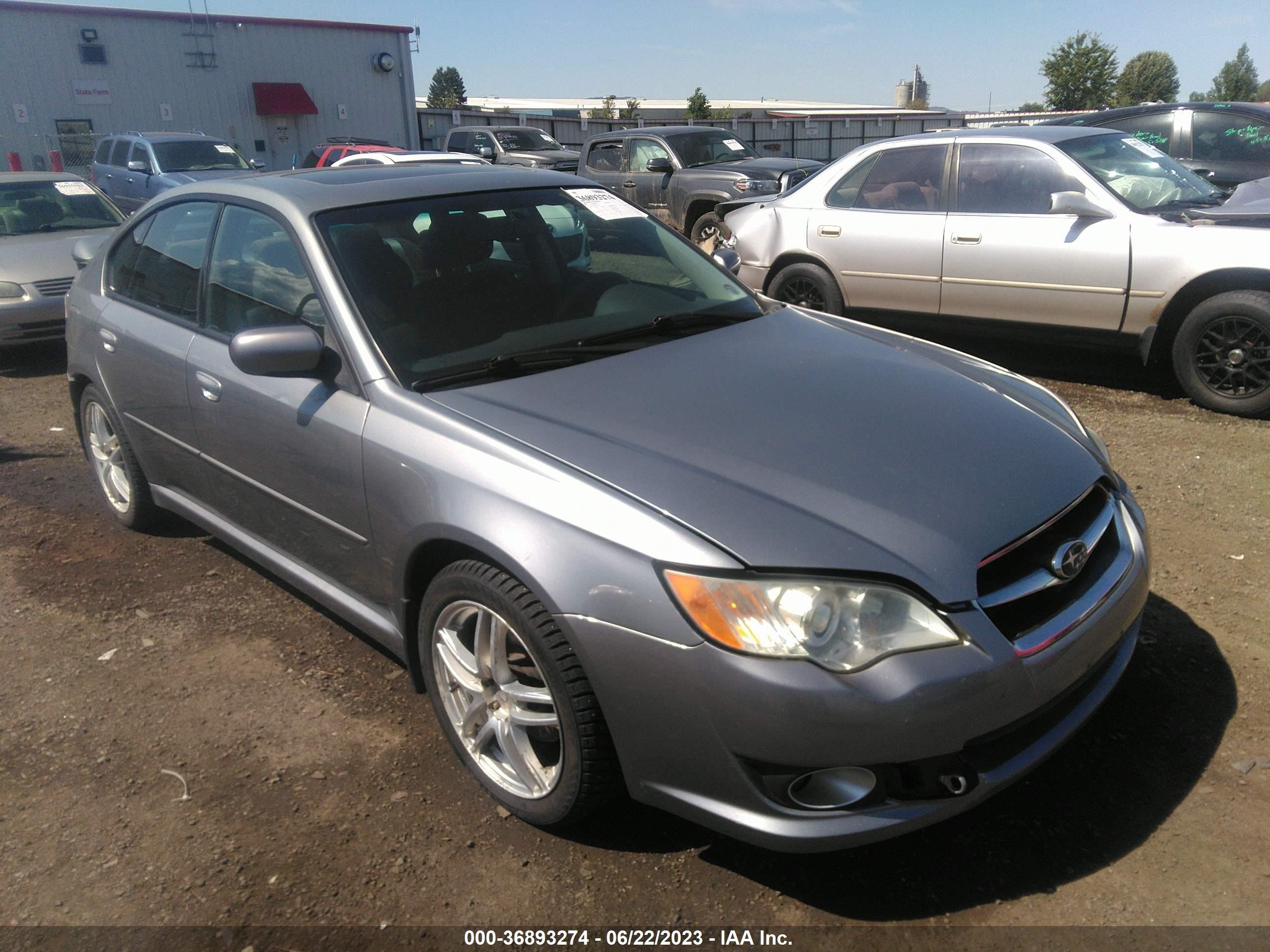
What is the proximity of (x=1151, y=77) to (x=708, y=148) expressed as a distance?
273ft

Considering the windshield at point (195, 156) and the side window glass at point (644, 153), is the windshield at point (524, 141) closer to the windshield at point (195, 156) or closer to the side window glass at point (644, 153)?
the windshield at point (195, 156)

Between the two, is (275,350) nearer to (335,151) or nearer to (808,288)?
(808,288)

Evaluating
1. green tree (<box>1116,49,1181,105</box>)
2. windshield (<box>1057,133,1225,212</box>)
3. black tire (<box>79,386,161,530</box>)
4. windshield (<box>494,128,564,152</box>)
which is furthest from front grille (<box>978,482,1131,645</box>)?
green tree (<box>1116,49,1181,105</box>)

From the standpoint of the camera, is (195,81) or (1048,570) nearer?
(1048,570)

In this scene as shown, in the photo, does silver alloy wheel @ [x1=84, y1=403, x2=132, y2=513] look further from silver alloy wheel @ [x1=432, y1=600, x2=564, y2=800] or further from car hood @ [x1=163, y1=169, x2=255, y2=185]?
car hood @ [x1=163, y1=169, x2=255, y2=185]

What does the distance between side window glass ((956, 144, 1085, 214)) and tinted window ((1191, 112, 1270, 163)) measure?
4.35 m

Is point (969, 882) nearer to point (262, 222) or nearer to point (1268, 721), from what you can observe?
point (1268, 721)

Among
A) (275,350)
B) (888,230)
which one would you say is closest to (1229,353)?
(888,230)

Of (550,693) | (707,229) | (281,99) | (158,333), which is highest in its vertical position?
(281,99)

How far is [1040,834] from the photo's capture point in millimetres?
2494

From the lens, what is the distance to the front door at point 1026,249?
19.4ft

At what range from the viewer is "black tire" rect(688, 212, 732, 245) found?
12.2 m

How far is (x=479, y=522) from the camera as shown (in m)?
2.46

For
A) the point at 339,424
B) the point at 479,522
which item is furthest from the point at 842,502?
the point at 339,424
